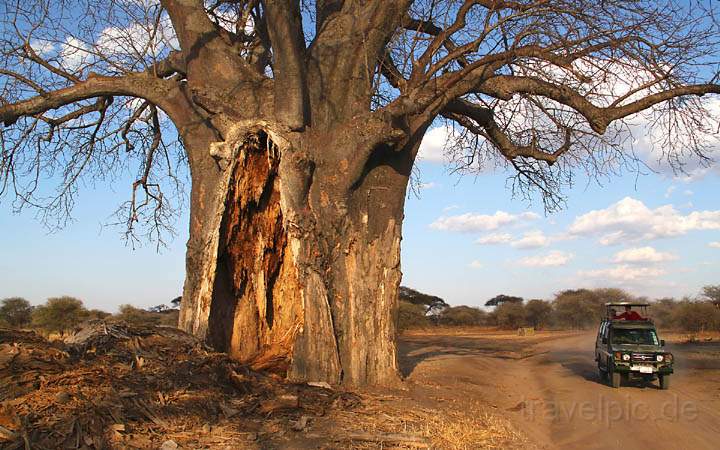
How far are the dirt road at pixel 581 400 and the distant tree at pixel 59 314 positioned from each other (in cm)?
1371

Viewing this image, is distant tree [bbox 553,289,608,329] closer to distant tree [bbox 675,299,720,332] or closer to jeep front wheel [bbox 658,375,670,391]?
distant tree [bbox 675,299,720,332]

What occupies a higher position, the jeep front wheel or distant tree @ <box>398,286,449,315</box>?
distant tree @ <box>398,286,449,315</box>

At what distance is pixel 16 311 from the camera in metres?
27.6

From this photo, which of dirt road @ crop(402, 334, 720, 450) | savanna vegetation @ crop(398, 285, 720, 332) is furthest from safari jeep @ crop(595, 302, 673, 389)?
savanna vegetation @ crop(398, 285, 720, 332)

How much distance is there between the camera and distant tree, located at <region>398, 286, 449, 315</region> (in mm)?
46469

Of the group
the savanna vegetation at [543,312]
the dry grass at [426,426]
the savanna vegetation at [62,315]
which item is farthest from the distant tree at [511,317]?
the dry grass at [426,426]

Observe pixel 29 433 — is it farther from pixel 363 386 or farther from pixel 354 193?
pixel 354 193

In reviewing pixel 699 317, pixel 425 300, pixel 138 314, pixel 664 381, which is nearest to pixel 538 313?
pixel 425 300

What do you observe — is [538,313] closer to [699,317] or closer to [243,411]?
[699,317]

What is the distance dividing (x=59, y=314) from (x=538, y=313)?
115 ft

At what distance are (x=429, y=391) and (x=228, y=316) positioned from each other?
3188 mm

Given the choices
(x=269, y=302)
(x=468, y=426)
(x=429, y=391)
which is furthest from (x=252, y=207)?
(x=468, y=426)

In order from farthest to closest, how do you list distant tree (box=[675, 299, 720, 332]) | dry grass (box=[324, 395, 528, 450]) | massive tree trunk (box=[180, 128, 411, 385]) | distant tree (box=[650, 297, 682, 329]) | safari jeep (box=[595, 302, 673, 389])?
distant tree (box=[650, 297, 682, 329]) → distant tree (box=[675, 299, 720, 332]) → safari jeep (box=[595, 302, 673, 389]) → massive tree trunk (box=[180, 128, 411, 385]) → dry grass (box=[324, 395, 528, 450])

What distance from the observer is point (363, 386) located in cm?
928
